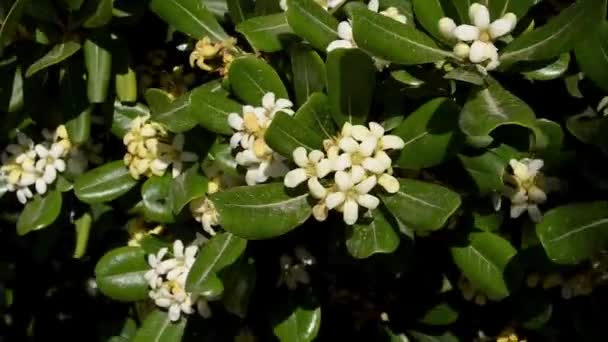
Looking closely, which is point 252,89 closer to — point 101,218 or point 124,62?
point 124,62

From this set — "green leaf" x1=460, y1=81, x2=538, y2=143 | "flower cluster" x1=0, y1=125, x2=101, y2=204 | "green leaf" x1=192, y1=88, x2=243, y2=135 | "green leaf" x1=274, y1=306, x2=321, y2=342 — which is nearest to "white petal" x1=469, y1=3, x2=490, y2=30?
"green leaf" x1=460, y1=81, x2=538, y2=143

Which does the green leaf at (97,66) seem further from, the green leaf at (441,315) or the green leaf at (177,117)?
the green leaf at (441,315)

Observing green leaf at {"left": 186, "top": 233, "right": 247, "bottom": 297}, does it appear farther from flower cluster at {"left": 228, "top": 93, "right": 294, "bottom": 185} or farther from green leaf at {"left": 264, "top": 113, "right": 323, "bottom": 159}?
green leaf at {"left": 264, "top": 113, "right": 323, "bottom": 159}

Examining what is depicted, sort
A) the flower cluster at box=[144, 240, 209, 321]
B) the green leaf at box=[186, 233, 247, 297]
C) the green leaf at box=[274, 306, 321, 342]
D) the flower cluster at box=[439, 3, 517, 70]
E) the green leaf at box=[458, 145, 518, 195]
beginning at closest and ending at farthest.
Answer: the flower cluster at box=[439, 3, 517, 70], the green leaf at box=[458, 145, 518, 195], the green leaf at box=[186, 233, 247, 297], the green leaf at box=[274, 306, 321, 342], the flower cluster at box=[144, 240, 209, 321]

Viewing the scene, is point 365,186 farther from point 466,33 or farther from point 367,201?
point 466,33

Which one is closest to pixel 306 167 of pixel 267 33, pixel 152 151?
pixel 267 33
